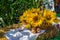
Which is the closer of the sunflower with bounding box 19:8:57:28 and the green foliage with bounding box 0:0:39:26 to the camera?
the sunflower with bounding box 19:8:57:28

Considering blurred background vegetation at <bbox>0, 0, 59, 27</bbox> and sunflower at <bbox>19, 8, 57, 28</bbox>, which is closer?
sunflower at <bbox>19, 8, 57, 28</bbox>

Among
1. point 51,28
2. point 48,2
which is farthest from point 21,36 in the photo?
point 48,2

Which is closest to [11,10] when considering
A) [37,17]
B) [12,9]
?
[12,9]

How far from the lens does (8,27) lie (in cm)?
106

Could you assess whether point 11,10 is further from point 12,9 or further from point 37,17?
point 37,17

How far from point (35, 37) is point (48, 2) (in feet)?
0.87

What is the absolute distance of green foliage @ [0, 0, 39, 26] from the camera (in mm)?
1070

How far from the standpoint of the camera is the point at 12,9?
3.53ft

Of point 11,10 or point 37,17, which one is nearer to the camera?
point 37,17

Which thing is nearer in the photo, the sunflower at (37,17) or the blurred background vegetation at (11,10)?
the sunflower at (37,17)

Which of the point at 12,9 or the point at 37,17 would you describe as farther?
the point at 12,9

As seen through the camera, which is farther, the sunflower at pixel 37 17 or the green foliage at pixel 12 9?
→ the green foliage at pixel 12 9

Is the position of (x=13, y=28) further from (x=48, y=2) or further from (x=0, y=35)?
(x=48, y=2)

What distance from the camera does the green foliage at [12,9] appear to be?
1070 millimetres
